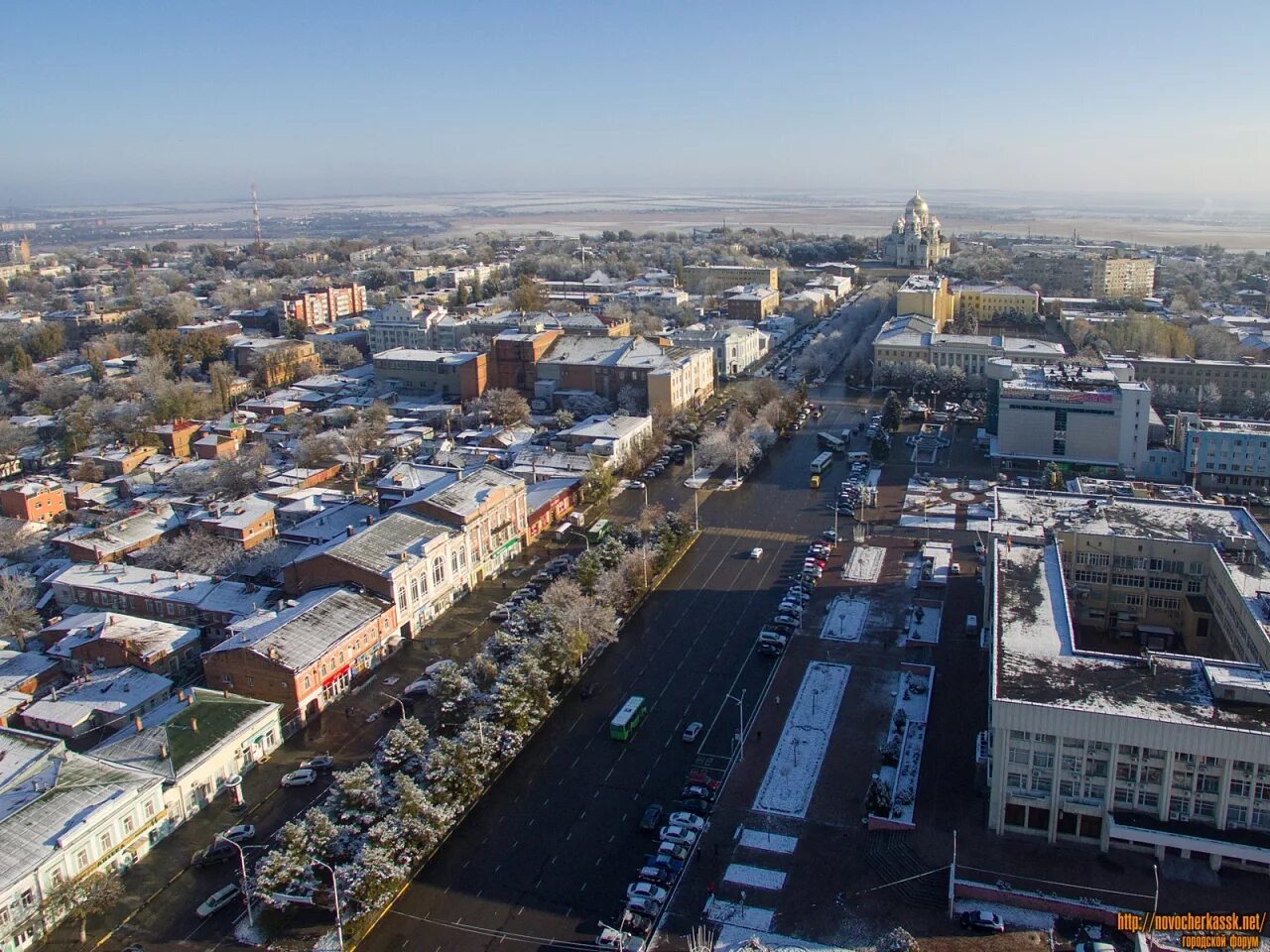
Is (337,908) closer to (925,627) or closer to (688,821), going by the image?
(688,821)

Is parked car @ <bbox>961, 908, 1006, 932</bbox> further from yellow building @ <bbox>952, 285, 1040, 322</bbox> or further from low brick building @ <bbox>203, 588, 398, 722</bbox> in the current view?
yellow building @ <bbox>952, 285, 1040, 322</bbox>

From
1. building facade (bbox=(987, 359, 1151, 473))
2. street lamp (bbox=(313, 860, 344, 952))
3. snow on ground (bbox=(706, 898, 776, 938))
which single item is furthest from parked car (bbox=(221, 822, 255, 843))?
building facade (bbox=(987, 359, 1151, 473))

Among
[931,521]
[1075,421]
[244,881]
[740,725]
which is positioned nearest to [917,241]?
[1075,421]

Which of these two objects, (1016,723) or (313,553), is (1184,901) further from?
(313,553)

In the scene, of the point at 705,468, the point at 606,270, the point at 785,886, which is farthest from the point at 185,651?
the point at 606,270

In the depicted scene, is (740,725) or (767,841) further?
(740,725)

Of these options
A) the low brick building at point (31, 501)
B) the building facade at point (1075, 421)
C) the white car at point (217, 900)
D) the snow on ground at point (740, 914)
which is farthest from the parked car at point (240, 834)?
the building facade at point (1075, 421)

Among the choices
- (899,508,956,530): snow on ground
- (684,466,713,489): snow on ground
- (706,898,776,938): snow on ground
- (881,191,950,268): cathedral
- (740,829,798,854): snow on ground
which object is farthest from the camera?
(881,191,950,268): cathedral
